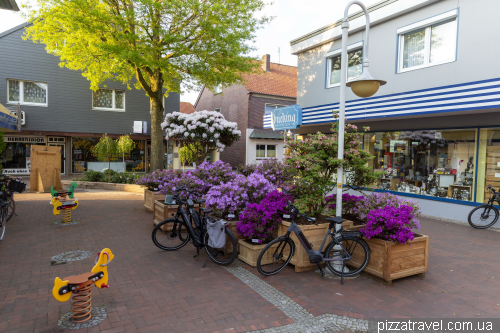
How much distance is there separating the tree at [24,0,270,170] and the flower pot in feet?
26.8

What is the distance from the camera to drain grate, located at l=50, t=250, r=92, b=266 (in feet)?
17.2

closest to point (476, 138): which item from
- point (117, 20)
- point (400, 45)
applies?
point (400, 45)

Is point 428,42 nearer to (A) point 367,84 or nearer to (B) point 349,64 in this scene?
(B) point 349,64

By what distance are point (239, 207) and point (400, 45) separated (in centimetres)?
765

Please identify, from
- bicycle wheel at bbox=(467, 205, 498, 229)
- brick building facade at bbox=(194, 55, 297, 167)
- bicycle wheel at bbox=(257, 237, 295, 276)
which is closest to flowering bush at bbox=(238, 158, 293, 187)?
bicycle wheel at bbox=(257, 237, 295, 276)

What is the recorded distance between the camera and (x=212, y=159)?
28.1m

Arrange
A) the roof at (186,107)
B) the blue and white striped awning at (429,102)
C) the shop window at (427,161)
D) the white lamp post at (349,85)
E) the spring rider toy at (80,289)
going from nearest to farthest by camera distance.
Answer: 1. the spring rider toy at (80,289)
2. the white lamp post at (349,85)
3. the blue and white striped awning at (429,102)
4. the shop window at (427,161)
5. the roof at (186,107)

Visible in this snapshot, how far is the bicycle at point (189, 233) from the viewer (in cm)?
530

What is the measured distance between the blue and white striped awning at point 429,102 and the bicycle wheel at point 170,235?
5580 millimetres

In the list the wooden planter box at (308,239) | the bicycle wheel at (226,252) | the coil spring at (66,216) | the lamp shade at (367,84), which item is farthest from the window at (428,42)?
the coil spring at (66,216)

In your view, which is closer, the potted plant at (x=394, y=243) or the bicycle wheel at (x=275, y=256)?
the potted plant at (x=394, y=243)

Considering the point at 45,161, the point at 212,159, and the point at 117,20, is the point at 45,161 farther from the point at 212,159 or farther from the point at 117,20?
the point at 212,159

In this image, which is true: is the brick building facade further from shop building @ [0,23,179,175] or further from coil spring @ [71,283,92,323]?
coil spring @ [71,283,92,323]

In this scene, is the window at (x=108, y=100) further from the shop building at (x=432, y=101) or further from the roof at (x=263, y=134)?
the shop building at (x=432, y=101)
